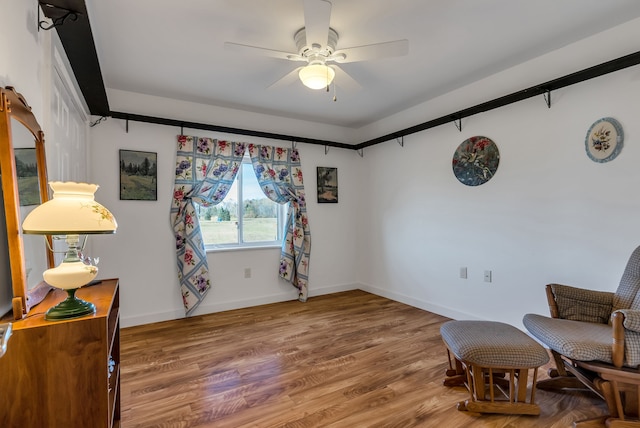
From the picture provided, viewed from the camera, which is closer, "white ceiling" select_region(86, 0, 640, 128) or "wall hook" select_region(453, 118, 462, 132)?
"white ceiling" select_region(86, 0, 640, 128)

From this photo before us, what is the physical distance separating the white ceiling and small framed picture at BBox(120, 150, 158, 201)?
708 mm

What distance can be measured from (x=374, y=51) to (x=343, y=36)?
0.40m

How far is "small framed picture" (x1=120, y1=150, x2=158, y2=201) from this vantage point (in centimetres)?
321

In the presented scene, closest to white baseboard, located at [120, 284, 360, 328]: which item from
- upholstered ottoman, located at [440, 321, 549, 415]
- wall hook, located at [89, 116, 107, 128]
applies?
wall hook, located at [89, 116, 107, 128]

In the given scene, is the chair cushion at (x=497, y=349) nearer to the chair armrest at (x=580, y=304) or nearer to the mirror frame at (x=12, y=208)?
the chair armrest at (x=580, y=304)

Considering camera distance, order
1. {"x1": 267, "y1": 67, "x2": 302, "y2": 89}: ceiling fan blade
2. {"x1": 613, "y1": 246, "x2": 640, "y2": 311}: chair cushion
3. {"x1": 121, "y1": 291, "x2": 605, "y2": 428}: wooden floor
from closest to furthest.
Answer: {"x1": 121, "y1": 291, "x2": 605, "y2": 428}: wooden floor → {"x1": 613, "y1": 246, "x2": 640, "y2": 311}: chair cushion → {"x1": 267, "y1": 67, "x2": 302, "y2": 89}: ceiling fan blade

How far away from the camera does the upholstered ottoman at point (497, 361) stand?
1.72 metres

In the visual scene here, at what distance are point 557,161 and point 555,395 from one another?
1.79 metres

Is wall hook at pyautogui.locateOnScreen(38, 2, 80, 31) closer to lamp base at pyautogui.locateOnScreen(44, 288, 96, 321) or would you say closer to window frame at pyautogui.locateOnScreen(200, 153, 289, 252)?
lamp base at pyautogui.locateOnScreen(44, 288, 96, 321)

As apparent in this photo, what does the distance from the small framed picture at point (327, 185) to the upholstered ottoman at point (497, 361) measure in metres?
2.83

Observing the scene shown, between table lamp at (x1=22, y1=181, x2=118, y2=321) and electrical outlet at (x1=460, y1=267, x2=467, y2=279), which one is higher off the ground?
table lamp at (x1=22, y1=181, x2=118, y2=321)

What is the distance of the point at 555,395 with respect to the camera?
1.98 metres

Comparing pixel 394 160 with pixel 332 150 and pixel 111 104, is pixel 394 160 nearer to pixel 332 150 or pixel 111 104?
pixel 332 150

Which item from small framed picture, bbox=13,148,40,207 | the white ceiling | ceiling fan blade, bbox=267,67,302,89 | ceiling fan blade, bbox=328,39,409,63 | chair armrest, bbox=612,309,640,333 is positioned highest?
the white ceiling
